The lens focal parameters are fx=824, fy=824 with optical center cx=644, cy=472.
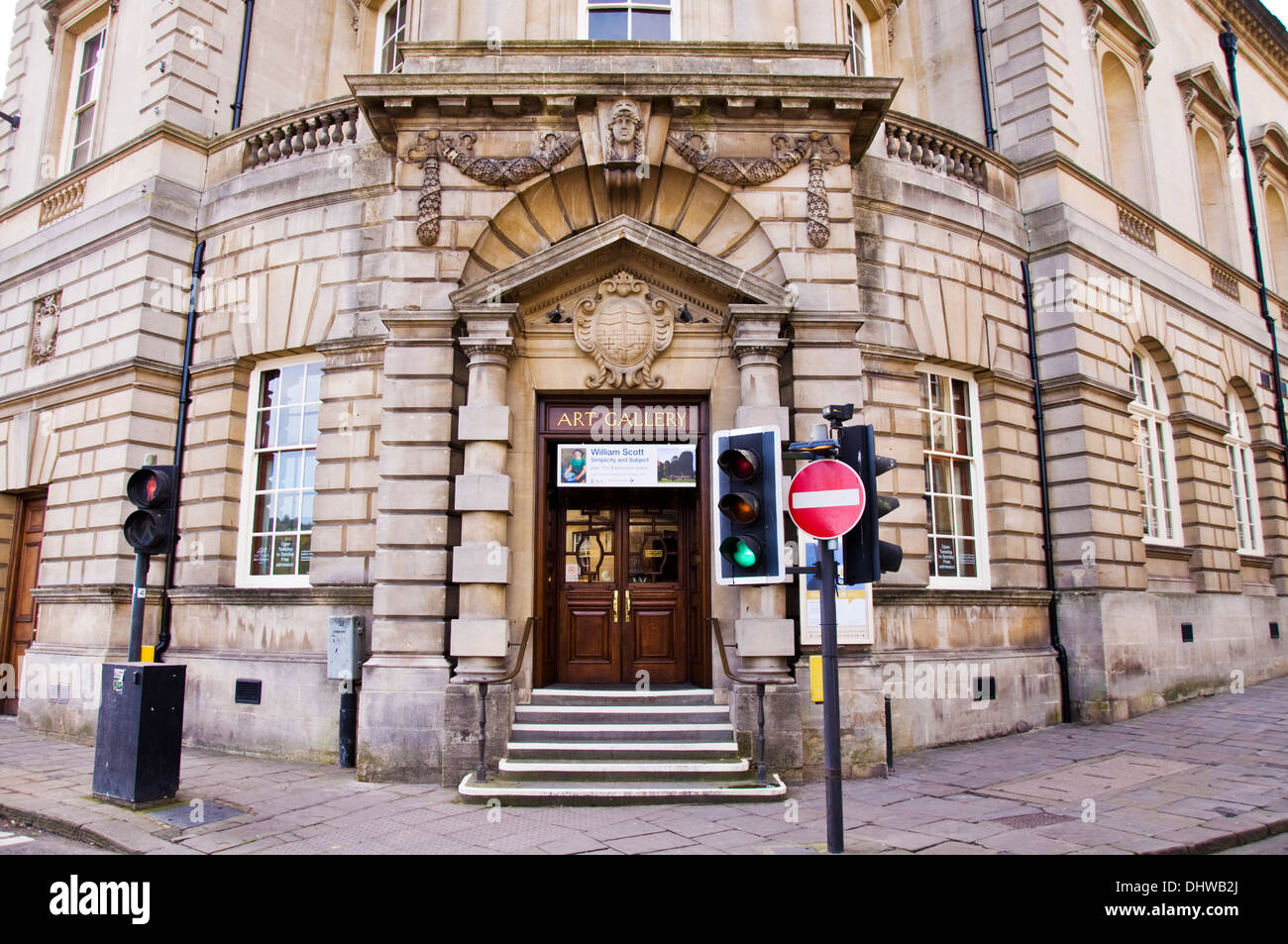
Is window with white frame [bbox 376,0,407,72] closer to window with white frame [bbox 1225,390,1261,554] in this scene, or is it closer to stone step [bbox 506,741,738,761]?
stone step [bbox 506,741,738,761]

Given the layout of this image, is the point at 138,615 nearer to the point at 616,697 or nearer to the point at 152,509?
the point at 152,509

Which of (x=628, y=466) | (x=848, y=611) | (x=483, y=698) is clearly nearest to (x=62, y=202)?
(x=628, y=466)

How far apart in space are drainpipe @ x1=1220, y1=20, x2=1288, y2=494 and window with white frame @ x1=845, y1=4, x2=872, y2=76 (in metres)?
10.4

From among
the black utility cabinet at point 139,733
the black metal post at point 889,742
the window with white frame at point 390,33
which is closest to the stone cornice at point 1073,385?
the black metal post at point 889,742

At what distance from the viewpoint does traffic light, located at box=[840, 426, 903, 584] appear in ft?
19.3

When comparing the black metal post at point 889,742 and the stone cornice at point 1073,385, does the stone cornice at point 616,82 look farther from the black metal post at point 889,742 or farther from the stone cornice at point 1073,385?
the black metal post at point 889,742

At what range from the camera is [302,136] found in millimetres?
11789

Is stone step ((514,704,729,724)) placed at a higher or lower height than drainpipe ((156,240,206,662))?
lower

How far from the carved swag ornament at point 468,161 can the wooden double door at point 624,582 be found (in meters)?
3.75

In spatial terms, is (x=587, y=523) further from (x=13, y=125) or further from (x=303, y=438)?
(x=13, y=125)

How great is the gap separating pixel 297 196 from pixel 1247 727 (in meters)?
14.7

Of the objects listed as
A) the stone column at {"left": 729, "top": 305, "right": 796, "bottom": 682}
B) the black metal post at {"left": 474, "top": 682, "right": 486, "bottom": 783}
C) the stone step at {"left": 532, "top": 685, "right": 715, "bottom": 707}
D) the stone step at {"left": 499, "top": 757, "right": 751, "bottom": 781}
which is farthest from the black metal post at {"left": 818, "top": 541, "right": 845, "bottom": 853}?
the black metal post at {"left": 474, "top": 682, "right": 486, "bottom": 783}

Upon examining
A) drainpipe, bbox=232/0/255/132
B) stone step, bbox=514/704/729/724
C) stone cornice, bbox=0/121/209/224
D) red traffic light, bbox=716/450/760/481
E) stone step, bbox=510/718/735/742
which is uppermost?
drainpipe, bbox=232/0/255/132

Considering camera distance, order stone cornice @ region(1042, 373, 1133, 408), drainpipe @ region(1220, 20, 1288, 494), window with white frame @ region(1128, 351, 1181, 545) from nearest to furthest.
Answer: stone cornice @ region(1042, 373, 1133, 408) < window with white frame @ region(1128, 351, 1181, 545) < drainpipe @ region(1220, 20, 1288, 494)
